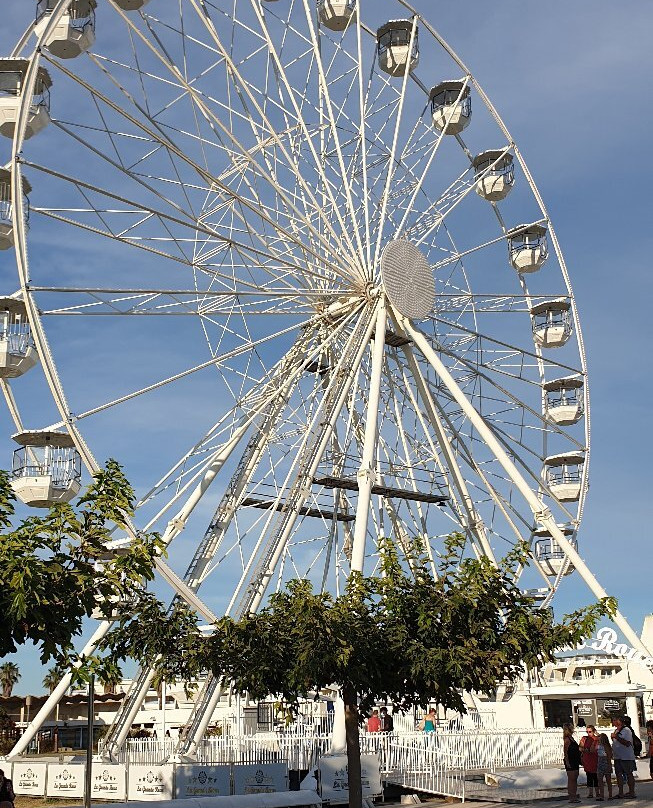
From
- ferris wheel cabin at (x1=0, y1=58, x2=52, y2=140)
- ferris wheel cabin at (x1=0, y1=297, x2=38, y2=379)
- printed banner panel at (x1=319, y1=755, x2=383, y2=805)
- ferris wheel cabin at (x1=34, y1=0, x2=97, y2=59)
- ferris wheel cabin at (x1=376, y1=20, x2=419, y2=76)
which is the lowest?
printed banner panel at (x1=319, y1=755, x2=383, y2=805)

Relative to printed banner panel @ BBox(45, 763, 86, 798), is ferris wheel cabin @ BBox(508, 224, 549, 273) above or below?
above

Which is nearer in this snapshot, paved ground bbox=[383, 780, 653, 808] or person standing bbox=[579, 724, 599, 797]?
paved ground bbox=[383, 780, 653, 808]

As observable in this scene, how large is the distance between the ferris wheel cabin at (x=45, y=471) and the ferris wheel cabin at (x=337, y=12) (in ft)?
46.0

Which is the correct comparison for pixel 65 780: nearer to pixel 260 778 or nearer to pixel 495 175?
pixel 260 778

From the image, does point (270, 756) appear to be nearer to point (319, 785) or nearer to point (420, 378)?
point (319, 785)

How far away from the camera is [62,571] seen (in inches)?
449

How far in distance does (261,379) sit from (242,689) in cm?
1226

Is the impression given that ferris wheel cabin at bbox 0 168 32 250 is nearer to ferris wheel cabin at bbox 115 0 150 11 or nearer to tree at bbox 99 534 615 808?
ferris wheel cabin at bbox 115 0 150 11

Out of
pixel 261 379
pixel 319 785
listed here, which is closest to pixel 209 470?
pixel 261 379

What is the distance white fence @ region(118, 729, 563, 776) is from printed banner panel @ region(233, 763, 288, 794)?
0.42 m

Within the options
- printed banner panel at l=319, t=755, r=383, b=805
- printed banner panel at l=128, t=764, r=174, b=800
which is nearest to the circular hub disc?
printed banner panel at l=319, t=755, r=383, b=805

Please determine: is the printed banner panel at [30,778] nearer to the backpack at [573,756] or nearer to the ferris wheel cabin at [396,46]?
the backpack at [573,756]

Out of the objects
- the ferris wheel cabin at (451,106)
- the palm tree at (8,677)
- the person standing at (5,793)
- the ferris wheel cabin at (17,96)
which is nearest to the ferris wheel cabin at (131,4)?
the ferris wheel cabin at (17,96)

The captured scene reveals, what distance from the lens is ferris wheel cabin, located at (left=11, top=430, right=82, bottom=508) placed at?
21250 mm
